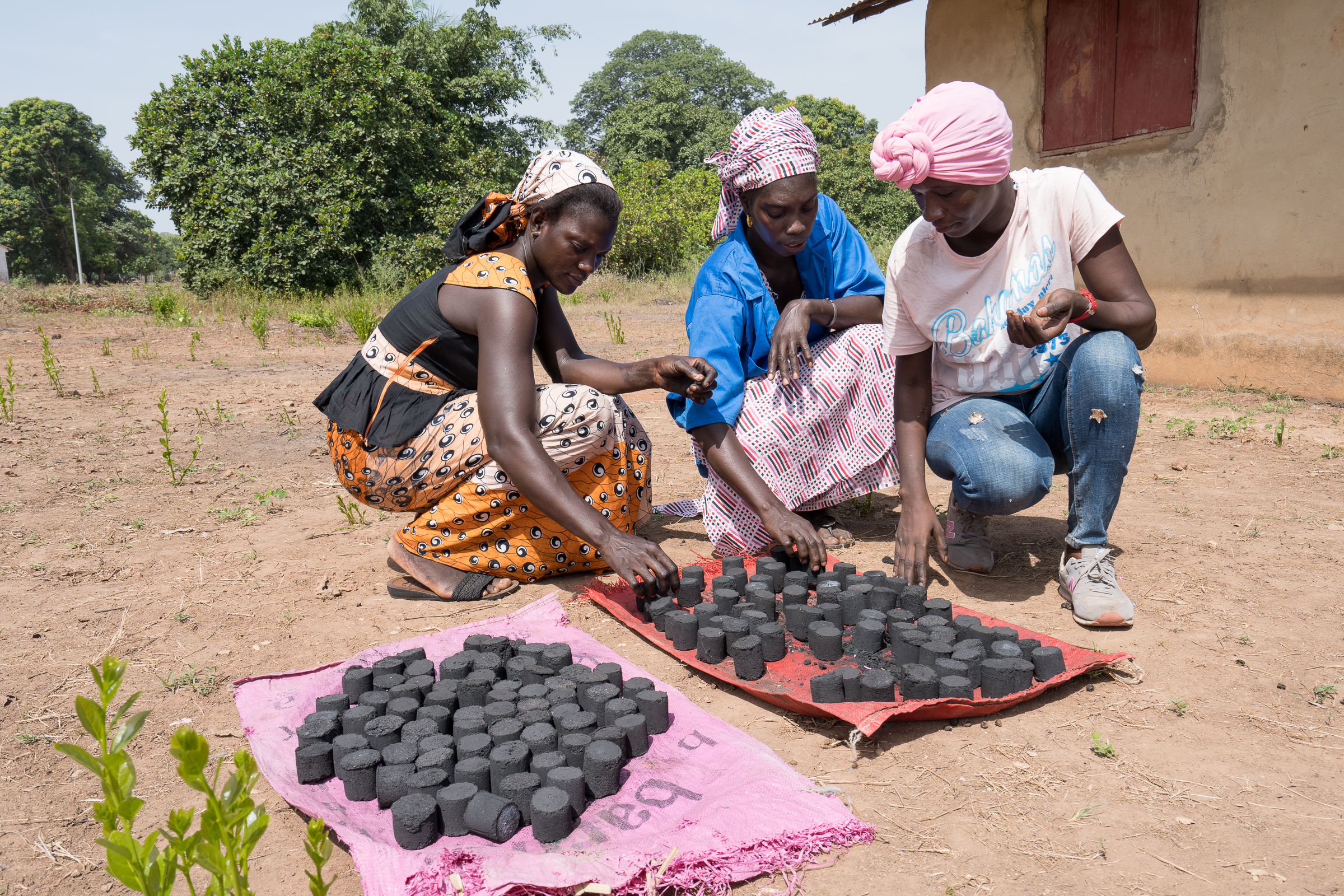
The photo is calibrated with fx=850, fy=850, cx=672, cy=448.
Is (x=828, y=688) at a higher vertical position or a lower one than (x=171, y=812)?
lower

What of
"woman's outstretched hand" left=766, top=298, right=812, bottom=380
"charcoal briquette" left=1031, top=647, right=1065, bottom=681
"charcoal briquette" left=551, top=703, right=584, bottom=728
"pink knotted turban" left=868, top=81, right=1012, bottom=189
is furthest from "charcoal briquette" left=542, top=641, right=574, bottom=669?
"pink knotted turban" left=868, top=81, right=1012, bottom=189

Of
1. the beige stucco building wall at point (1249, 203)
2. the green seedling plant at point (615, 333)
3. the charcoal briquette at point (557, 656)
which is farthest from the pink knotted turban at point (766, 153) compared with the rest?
the green seedling plant at point (615, 333)

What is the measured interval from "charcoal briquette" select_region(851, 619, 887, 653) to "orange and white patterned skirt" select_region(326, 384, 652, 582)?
105 cm

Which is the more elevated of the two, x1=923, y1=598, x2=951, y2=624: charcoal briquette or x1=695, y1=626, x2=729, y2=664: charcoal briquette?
x1=923, y1=598, x2=951, y2=624: charcoal briquette

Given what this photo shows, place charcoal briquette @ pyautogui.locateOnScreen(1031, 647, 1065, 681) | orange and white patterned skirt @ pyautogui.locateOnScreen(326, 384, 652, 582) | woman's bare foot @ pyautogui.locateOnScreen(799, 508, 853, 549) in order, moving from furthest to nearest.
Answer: woman's bare foot @ pyautogui.locateOnScreen(799, 508, 853, 549), orange and white patterned skirt @ pyautogui.locateOnScreen(326, 384, 652, 582), charcoal briquette @ pyautogui.locateOnScreen(1031, 647, 1065, 681)

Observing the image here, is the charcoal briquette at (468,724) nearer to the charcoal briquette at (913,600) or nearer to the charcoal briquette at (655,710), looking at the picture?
the charcoal briquette at (655,710)

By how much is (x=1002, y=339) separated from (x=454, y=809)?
7.18ft

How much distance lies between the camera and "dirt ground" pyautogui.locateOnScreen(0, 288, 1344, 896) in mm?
1641

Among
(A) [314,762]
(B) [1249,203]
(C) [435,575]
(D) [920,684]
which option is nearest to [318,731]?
(A) [314,762]

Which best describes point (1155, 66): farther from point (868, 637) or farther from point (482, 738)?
point (482, 738)

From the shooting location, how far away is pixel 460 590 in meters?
2.97

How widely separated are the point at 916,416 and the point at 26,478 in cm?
439

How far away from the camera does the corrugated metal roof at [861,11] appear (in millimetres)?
7180

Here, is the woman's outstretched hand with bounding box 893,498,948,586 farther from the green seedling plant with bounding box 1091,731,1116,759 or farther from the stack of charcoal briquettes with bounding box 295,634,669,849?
the stack of charcoal briquettes with bounding box 295,634,669,849
